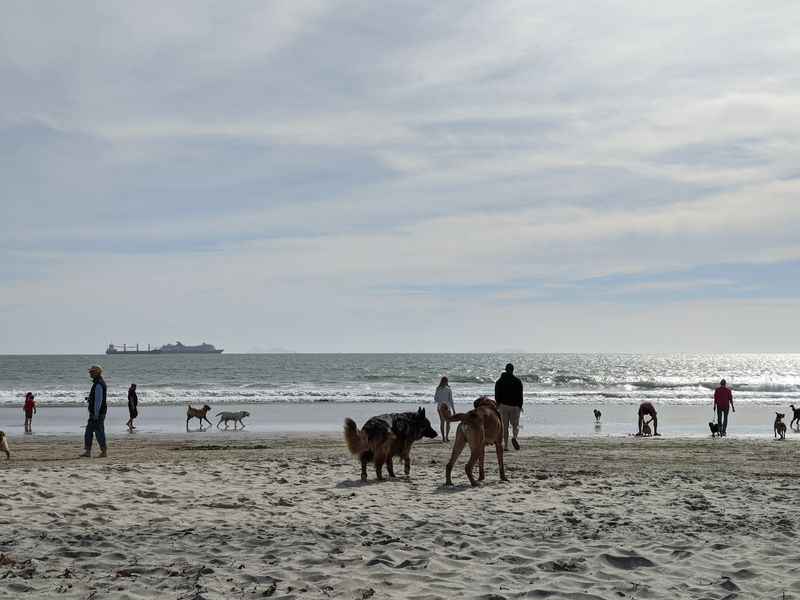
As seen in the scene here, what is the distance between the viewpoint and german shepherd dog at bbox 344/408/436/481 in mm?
10750

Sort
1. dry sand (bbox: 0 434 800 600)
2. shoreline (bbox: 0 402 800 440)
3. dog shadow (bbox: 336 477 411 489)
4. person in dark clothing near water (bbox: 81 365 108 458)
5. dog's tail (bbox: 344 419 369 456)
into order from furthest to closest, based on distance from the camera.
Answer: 1. shoreline (bbox: 0 402 800 440)
2. person in dark clothing near water (bbox: 81 365 108 458)
3. dog's tail (bbox: 344 419 369 456)
4. dog shadow (bbox: 336 477 411 489)
5. dry sand (bbox: 0 434 800 600)

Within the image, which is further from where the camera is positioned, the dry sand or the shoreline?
the shoreline

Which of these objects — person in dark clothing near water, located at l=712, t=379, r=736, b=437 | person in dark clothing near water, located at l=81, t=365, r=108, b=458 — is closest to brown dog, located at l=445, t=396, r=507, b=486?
person in dark clothing near water, located at l=81, t=365, r=108, b=458

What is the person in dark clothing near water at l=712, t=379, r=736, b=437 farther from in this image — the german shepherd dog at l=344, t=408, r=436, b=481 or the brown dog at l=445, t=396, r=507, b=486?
the german shepherd dog at l=344, t=408, r=436, b=481

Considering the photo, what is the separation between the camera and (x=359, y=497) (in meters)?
9.26

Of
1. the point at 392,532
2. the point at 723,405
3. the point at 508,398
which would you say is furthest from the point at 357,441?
the point at 723,405

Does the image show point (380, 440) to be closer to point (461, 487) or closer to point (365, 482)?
point (365, 482)

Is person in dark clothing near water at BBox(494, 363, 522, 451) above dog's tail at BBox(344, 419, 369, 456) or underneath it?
above

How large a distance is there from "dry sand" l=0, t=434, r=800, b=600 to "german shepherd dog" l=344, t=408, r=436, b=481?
0.37 m

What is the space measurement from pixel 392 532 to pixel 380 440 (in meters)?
3.55

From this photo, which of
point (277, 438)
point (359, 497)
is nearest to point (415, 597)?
point (359, 497)

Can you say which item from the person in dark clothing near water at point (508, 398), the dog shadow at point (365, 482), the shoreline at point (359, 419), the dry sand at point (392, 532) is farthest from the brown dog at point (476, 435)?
the shoreline at point (359, 419)

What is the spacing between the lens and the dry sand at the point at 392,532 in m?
5.57

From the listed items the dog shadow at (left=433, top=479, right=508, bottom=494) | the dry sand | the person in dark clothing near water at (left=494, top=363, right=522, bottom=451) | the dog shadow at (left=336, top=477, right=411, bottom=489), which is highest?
the person in dark clothing near water at (left=494, top=363, right=522, bottom=451)
